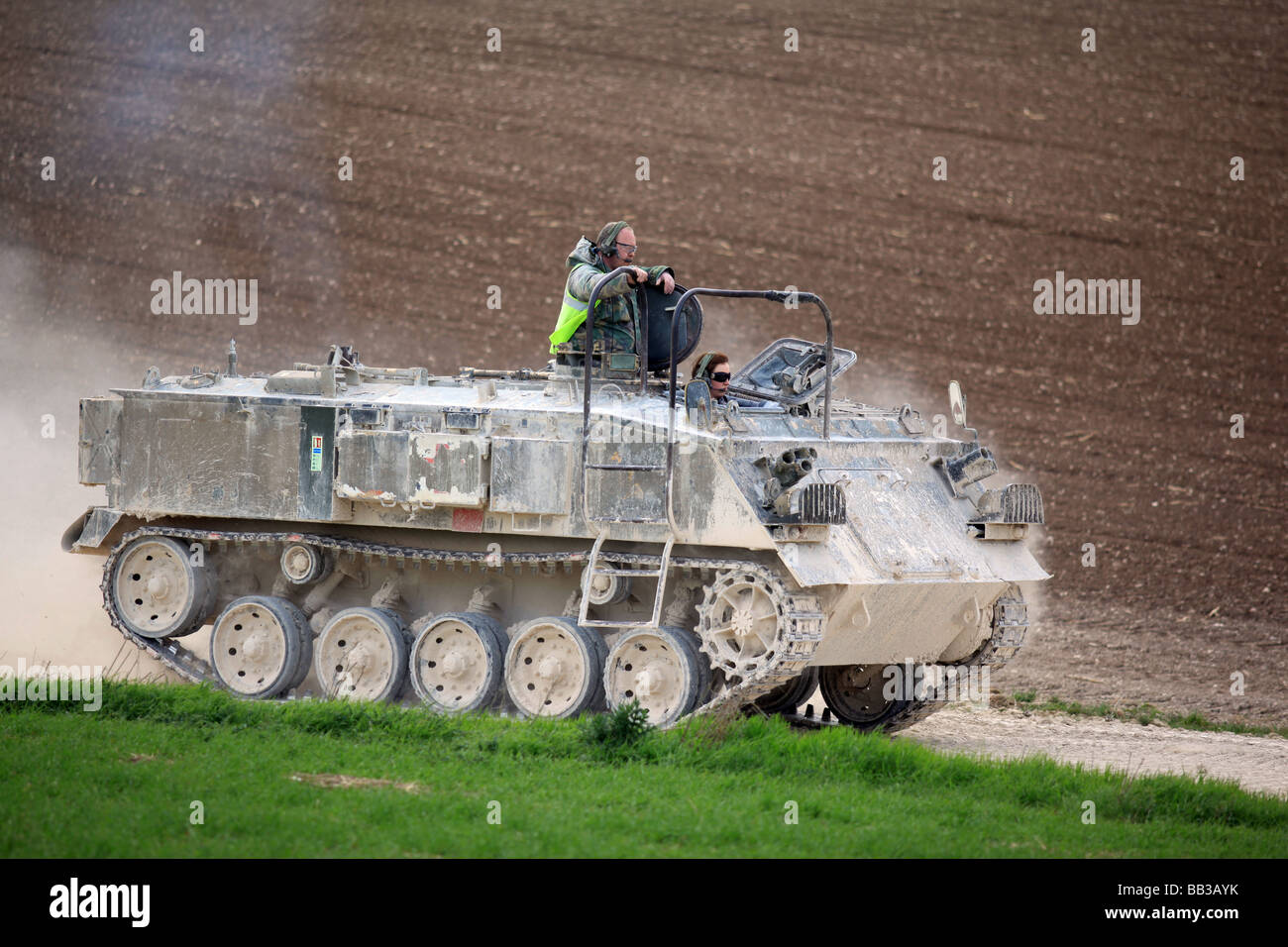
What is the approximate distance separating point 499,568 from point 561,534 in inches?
37.5

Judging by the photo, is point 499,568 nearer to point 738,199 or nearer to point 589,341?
point 589,341

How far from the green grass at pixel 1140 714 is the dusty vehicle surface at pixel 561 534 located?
76.8 inches

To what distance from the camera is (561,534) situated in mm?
14172

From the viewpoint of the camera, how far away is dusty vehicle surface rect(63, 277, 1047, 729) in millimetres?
13602

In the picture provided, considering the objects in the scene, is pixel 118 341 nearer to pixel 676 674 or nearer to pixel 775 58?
pixel 775 58

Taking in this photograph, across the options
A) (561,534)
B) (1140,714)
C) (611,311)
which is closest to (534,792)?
(561,534)

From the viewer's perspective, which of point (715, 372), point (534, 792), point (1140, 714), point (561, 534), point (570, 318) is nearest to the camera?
point (534, 792)

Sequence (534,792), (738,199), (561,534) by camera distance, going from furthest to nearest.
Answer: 1. (738,199)
2. (561,534)
3. (534,792)

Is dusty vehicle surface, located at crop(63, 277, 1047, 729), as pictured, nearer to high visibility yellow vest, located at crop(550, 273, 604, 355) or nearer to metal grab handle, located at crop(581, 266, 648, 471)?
metal grab handle, located at crop(581, 266, 648, 471)

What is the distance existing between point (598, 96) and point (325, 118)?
4630 millimetres

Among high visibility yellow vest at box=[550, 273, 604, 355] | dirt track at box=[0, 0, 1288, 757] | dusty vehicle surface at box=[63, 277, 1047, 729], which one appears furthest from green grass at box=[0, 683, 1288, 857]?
dirt track at box=[0, 0, 1288, 757]
